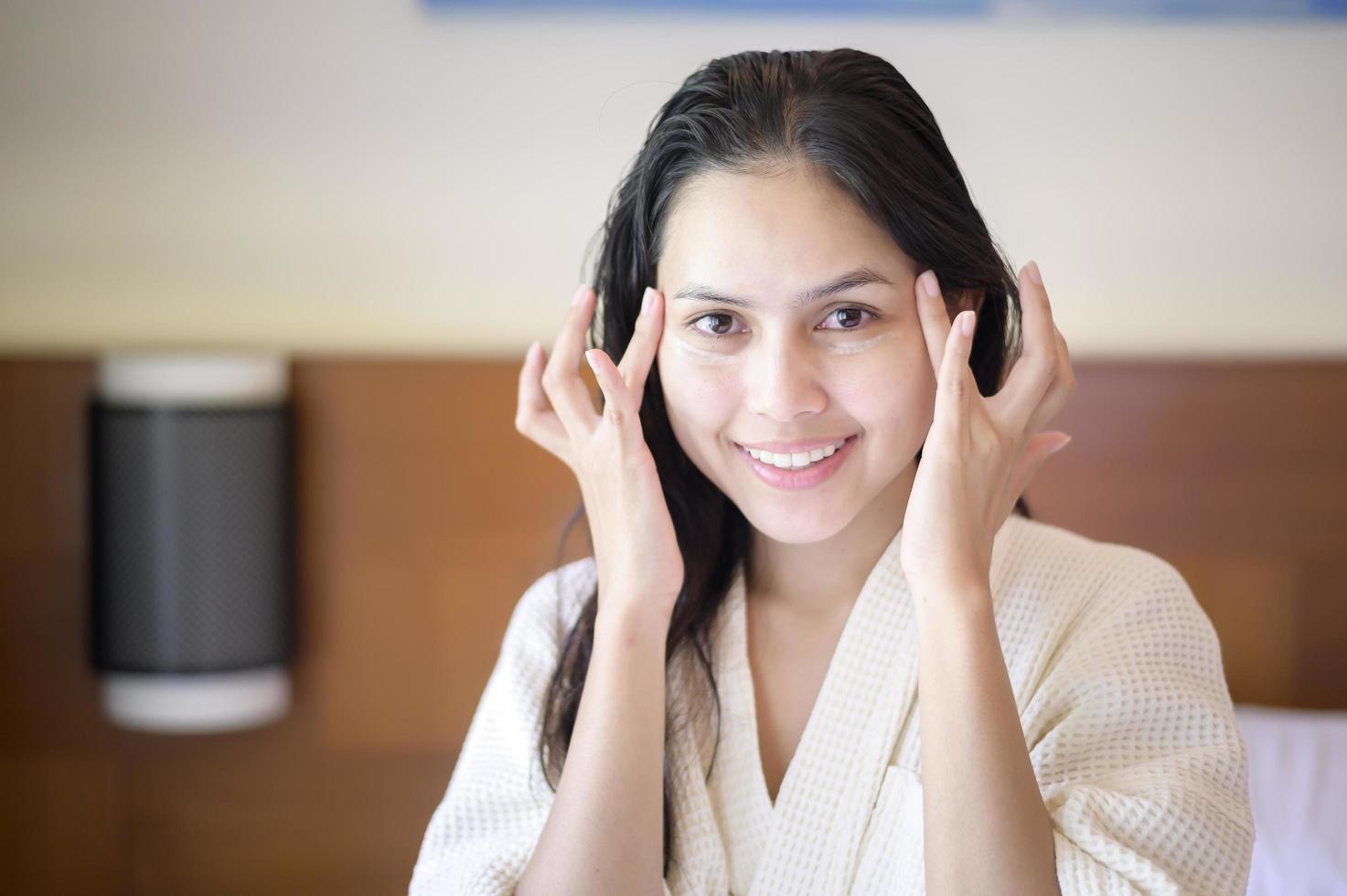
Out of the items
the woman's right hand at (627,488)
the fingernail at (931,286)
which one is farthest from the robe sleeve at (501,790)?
the fingernail at (931,286)

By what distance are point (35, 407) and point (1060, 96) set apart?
176 cm

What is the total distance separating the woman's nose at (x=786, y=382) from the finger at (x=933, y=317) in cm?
11

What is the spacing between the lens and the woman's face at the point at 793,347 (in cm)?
116

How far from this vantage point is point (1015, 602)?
129 cm

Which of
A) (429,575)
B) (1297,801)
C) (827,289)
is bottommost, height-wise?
(1297,801)

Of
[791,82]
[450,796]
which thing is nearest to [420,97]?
[791,82]

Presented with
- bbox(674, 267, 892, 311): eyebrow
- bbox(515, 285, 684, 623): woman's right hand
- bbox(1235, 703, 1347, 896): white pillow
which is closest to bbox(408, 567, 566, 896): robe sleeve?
bbox(515, 285, 684, 623): woman's right hand

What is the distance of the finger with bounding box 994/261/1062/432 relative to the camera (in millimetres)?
1188

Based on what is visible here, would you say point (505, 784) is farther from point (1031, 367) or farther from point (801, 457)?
point (1031, 367)

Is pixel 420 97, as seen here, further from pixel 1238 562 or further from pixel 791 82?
pixel 1238 562

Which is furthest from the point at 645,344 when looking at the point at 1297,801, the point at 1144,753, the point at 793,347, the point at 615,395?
the point at 1297,801

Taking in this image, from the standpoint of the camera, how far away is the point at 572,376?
1.33 metres

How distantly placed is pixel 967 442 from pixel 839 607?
325mm

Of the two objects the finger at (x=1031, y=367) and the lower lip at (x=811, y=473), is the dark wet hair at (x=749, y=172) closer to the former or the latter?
the finger at (x=1031, y=367)
